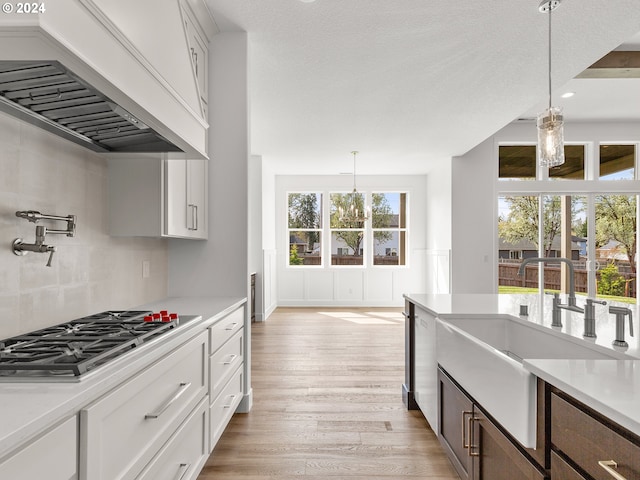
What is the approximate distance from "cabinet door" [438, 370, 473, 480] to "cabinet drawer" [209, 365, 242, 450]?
1247 mm

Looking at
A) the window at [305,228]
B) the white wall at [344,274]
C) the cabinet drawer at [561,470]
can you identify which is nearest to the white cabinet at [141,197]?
the cabinet drawer at [561,470]

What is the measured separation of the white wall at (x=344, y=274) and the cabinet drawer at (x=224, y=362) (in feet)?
17.2

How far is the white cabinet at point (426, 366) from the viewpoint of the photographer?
90.8 inches

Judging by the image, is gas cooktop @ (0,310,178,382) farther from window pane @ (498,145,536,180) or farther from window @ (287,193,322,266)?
window @ (287,193,322,266)

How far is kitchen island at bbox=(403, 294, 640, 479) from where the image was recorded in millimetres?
905

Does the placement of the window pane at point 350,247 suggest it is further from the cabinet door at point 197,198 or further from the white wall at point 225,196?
the cabinet door at point 197,198

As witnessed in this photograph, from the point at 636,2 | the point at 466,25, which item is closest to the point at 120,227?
the point at 466,25

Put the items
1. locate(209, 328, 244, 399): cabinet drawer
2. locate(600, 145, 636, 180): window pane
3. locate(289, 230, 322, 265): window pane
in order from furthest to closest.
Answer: locate(289, 230, 322, 265): window pane, locate(600, 145, 636, 180): window pane, locate(209, 328, 244, 399): cabinet drawer

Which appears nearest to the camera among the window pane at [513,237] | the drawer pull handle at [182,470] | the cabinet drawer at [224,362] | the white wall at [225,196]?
the drawer pull handle at [182,470]

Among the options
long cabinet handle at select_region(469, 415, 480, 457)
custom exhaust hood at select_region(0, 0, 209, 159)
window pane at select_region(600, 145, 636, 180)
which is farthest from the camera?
window pane at select_region(600, 145, 636, 180)

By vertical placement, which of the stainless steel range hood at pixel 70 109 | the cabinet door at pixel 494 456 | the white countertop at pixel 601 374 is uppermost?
the stainless steel range hood at pixel 70 109

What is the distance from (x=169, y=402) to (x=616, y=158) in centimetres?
727

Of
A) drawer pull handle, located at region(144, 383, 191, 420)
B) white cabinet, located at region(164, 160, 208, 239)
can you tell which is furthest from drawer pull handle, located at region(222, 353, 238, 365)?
white cabinet, located at region(164, 160, 208, 239)

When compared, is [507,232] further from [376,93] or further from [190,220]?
[190,220]
